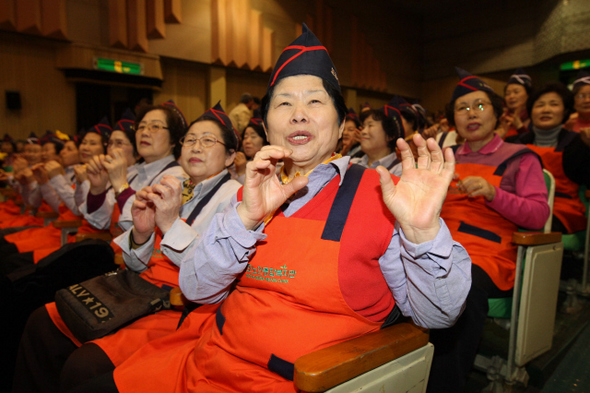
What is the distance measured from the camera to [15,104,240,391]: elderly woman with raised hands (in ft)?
4.79

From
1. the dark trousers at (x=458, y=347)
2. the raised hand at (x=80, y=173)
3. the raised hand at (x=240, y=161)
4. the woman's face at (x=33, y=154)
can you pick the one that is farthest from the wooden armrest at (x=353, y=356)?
the woman's face at (x=33, y=154)

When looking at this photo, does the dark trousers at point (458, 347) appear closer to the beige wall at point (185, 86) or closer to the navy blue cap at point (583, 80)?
the navy blue cap at point (583, 80)

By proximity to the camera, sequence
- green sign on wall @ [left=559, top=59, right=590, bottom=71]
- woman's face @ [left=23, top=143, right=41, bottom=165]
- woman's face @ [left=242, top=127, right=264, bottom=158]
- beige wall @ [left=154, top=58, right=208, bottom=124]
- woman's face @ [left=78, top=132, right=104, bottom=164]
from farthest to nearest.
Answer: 1. green sign on wall @ [left=559, top=59, right=590, bottom=71]
2. beige wall @ [left=154, top=58, right=208, bottom=124]
3. woman's face @ [left=23, top=143, right=41, bottom=165]
4. woman's face @ [left=242, top=127, right=264, bottom=158]
5. woman's face @ [left=78, top=132, right=104, bottom=164]

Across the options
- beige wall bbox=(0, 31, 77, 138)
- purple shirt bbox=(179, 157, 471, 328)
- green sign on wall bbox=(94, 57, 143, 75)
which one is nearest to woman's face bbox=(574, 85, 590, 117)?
purple shirt bbox=(179, 157, 471, 328)

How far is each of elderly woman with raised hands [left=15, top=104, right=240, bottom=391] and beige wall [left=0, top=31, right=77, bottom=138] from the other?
24.6 feet

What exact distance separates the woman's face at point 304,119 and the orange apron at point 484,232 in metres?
1.18

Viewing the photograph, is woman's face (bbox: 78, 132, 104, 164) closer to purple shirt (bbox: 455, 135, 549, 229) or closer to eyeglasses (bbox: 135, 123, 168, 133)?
eyeglasses (bbox: 135, 123, 168, 133)

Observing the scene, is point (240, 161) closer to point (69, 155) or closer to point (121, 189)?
point (121, 189)

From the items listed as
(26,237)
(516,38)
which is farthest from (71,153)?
(516,38)

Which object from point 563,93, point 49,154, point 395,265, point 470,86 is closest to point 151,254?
point 395,265

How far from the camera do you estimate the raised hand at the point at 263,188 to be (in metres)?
1.08

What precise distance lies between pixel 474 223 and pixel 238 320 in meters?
1.57

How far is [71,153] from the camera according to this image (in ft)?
14.4

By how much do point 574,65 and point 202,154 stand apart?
12.2 m
